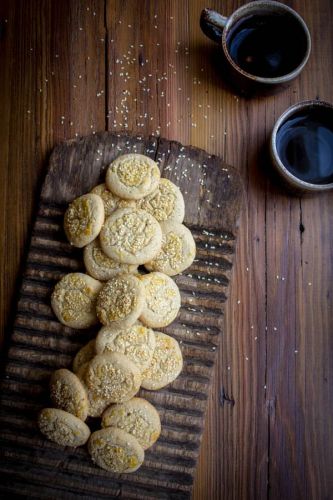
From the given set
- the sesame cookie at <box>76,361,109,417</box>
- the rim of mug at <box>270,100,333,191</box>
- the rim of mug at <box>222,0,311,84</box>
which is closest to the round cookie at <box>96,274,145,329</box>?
the sesame cookie at <box>76,361,109,417</box>

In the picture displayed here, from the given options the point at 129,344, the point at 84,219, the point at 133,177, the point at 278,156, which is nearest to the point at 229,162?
the point at 278,156

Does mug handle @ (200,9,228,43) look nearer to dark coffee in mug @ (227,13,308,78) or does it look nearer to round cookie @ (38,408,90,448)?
dark coffee in mug @ (227,13,308,78)

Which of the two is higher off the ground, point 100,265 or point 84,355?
point 100,265

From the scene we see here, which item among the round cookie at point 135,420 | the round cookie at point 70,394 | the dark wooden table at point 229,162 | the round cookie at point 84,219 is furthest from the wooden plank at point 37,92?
the round cookie at point 135,420

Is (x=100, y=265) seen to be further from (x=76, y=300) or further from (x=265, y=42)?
(x=265, y=42)

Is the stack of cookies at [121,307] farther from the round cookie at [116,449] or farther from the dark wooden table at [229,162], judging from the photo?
the dark wooden table at [229,162]

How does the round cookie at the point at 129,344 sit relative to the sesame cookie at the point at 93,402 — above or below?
above

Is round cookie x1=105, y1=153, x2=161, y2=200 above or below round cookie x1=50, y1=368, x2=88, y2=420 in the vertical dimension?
above
